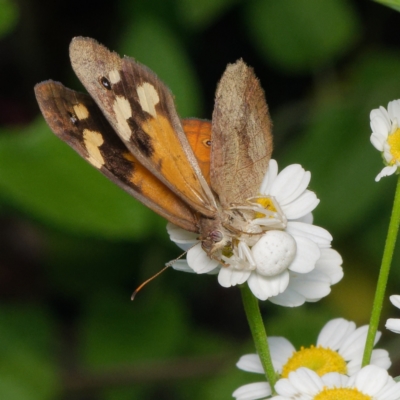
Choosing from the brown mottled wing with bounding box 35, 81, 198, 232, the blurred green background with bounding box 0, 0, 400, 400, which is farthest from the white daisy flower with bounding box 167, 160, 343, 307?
the blurred green background with bounding box 0, 0, 400, 400

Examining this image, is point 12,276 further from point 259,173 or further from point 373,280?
point 259,173

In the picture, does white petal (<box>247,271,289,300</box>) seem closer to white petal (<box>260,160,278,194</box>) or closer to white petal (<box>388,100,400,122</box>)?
white petal (<box>260,160,278,194</box>)

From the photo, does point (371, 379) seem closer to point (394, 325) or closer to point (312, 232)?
point (394, 325)

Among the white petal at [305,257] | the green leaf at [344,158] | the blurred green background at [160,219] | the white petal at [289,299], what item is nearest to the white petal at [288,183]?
the white petal at [305,257]

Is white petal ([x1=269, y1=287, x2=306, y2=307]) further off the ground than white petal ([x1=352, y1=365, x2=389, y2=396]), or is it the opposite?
white petal ([x1=269, y1=287, x2=306, y2=307])

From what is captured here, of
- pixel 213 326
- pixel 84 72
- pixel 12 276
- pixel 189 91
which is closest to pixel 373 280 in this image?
pixel 213 326
